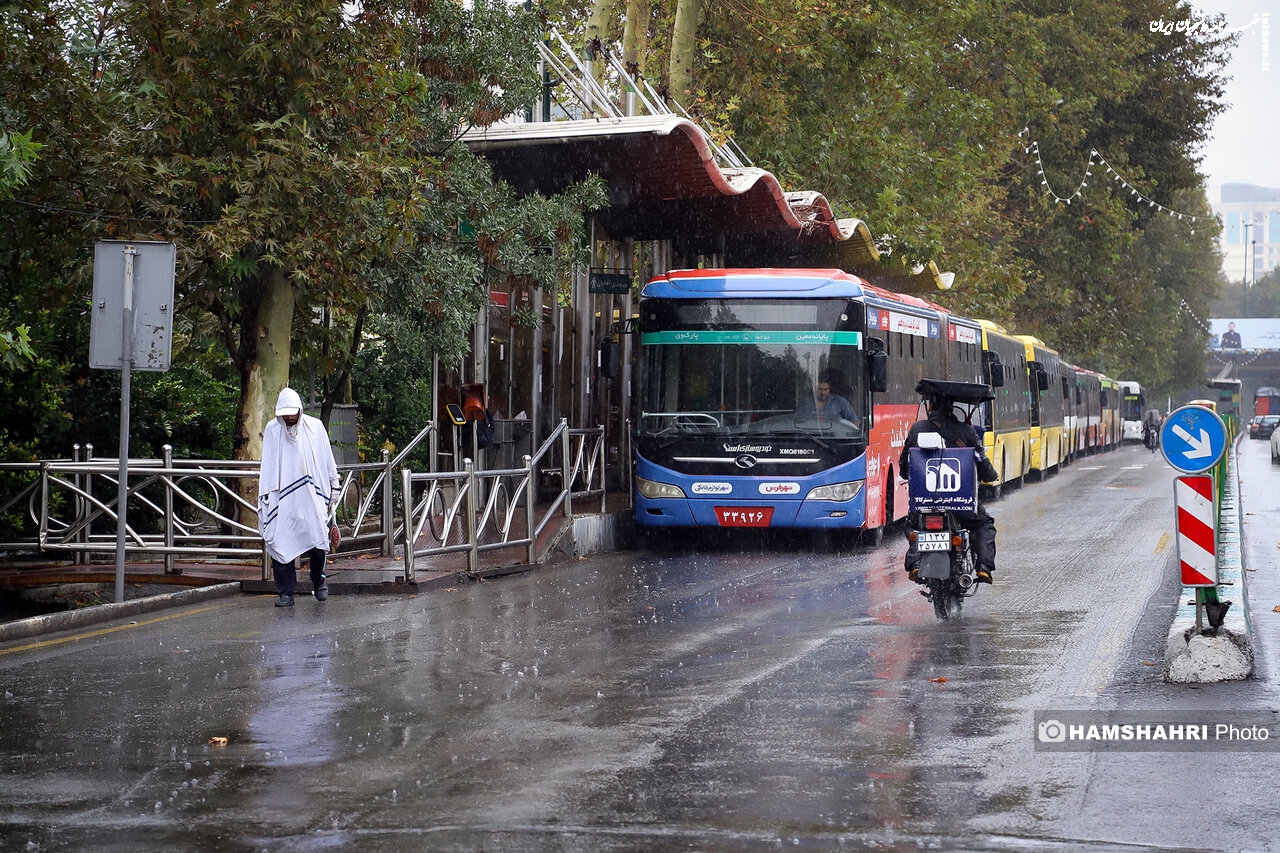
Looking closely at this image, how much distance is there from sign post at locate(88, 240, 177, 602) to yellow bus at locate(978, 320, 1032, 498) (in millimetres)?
18365

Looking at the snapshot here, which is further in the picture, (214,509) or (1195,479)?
(214,509)

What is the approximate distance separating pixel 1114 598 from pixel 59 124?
993cm

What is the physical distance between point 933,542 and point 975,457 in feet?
2.77

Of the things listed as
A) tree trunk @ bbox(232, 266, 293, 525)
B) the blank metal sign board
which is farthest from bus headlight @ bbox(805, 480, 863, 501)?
the blank metal sign board

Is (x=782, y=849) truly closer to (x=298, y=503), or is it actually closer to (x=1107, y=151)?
(x=298, y=503)

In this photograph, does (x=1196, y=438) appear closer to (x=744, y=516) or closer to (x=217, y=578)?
(x=217, y=578)

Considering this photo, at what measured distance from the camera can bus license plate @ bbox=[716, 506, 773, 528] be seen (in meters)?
18.0

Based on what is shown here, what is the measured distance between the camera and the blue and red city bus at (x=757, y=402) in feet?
59.0

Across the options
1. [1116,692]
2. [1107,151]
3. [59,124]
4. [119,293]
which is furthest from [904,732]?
[1107,151]

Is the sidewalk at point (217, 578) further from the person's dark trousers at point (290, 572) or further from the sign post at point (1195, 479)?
the sign post at point (1195, 479)

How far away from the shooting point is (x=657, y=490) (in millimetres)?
18281

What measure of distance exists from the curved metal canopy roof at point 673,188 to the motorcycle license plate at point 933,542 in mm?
7740

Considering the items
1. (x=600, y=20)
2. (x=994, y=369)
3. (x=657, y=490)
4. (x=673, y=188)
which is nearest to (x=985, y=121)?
(x=994, y=369)

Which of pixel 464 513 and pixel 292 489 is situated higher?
pixel 292 489
